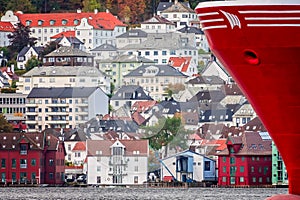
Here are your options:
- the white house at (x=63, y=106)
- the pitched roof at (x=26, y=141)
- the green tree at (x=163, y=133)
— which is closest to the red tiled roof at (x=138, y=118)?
the white house at (x=63, y=106)

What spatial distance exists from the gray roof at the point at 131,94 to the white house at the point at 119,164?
23.9 metres

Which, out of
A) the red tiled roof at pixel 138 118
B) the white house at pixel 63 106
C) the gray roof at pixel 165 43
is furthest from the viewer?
the gray roof at pixel 165 43

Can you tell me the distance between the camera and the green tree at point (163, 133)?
84.2m

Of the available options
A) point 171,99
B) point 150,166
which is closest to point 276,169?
point 150,166

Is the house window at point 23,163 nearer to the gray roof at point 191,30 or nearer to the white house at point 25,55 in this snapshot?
the white house at point 25,55

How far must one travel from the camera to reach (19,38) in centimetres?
13200

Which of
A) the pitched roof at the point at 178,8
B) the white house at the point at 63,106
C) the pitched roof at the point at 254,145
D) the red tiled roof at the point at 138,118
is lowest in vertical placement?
the pitched roof at the point at 254,145

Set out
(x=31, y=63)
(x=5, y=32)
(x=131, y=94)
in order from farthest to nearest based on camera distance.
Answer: (x=5, y=32) < (x=31, y=63) < (x=131, y=94)

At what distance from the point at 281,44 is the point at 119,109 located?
240ft

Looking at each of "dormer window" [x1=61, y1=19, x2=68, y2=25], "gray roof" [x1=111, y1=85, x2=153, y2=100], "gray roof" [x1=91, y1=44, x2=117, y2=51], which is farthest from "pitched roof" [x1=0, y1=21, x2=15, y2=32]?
"gray roof" [x1=111, y1=85, x2=153, y2=100]

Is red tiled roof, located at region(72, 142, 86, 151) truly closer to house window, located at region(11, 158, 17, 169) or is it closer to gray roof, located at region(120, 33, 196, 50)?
house window, located at region(11, 158, 17, 169)

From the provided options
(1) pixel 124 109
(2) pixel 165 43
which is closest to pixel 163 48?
(2) pixel 165 43

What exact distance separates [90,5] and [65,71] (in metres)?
29.6

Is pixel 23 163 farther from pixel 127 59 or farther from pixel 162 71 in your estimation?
pixel 127 59
